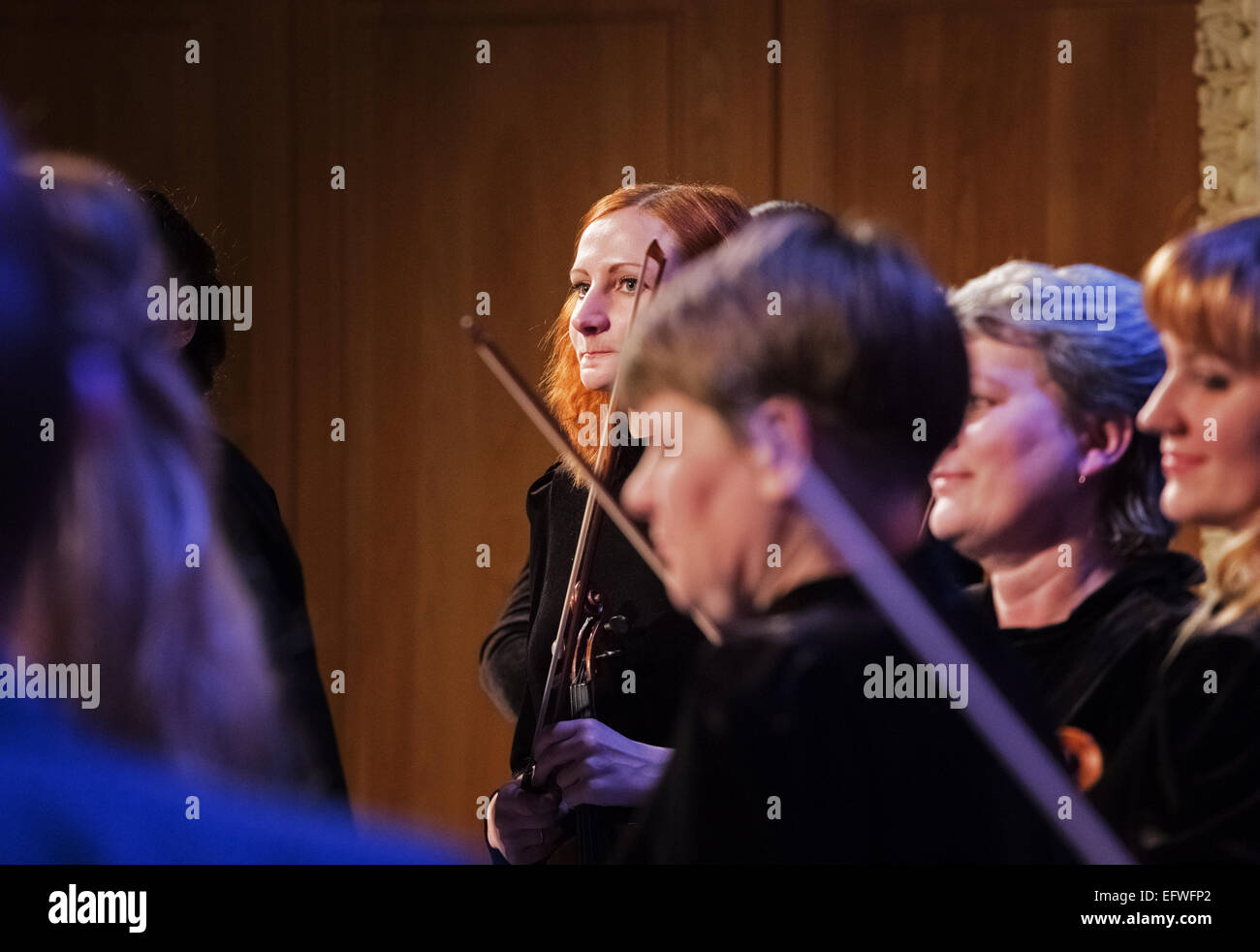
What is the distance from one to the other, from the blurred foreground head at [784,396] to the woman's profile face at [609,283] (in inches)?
11.3

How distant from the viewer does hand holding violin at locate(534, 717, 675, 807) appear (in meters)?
1.11

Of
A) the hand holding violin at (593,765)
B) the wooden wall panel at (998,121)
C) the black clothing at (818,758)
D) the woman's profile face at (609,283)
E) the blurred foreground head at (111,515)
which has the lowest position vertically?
the hand holding violin at (593,765)

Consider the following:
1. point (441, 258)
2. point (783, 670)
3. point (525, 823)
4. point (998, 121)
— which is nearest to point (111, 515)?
point (783, 670)

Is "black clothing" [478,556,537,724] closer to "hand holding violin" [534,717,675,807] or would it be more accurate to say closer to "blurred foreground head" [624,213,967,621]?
"hand holding violin" [534,717,675,807]

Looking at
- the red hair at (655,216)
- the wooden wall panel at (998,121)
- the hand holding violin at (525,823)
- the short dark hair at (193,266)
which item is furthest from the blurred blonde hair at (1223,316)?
the short dark hair at (193,266)

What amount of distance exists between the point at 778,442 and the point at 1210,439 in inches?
19.1

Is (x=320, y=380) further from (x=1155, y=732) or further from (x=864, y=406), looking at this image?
(x=1155, y=732)

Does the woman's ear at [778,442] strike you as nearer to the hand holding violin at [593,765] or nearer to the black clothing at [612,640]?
the black clothing at [612,640]

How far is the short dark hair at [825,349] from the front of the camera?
0.82 meters

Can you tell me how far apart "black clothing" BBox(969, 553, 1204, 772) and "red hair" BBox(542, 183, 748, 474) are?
382mm

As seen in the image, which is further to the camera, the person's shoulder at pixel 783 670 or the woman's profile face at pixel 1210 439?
the woman's profile face at pixel 1210 439

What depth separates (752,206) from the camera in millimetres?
1276

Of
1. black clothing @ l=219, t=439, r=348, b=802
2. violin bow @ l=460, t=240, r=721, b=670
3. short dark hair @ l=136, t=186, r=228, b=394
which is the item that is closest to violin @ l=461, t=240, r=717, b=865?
violin bow @ l=460, t=240, r=721, b=670

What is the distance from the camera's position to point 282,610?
104 cm
